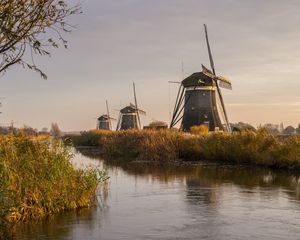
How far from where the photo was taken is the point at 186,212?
12.5 meters

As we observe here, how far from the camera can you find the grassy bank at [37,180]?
10.8 metres

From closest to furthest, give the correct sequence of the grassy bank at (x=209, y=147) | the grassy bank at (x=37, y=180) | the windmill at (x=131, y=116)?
the grassy bank at (x=37, y=180) → the grassy bank at (x=209, y=147) → the windmill at (x=131, y=116)

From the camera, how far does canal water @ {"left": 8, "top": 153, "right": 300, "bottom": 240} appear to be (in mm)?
10148

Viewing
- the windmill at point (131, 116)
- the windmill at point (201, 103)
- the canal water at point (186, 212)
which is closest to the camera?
the canal water at point (186, 212)

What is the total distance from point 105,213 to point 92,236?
92.6 inches

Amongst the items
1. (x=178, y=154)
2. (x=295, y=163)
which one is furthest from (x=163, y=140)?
(x=295, y=163)

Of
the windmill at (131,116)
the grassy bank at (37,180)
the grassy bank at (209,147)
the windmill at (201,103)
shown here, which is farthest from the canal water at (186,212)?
the windmill at (131,116)

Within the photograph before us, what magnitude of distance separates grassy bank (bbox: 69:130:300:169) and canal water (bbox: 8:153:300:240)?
415cm

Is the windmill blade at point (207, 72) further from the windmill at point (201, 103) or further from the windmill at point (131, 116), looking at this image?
the windmill at point (131, 116)

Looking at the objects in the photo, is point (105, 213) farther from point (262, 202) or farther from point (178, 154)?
point (178, 154)

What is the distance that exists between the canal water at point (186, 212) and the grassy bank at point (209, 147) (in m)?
4.15

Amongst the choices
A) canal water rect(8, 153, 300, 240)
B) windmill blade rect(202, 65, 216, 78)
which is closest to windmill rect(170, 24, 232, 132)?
windmill blade rect(202, 65, 216, 78)

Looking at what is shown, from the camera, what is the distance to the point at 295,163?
2362cm

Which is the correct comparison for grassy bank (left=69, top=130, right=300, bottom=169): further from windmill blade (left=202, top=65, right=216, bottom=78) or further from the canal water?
windmill blade (left=202, top=65, right=216, bottom=78)
